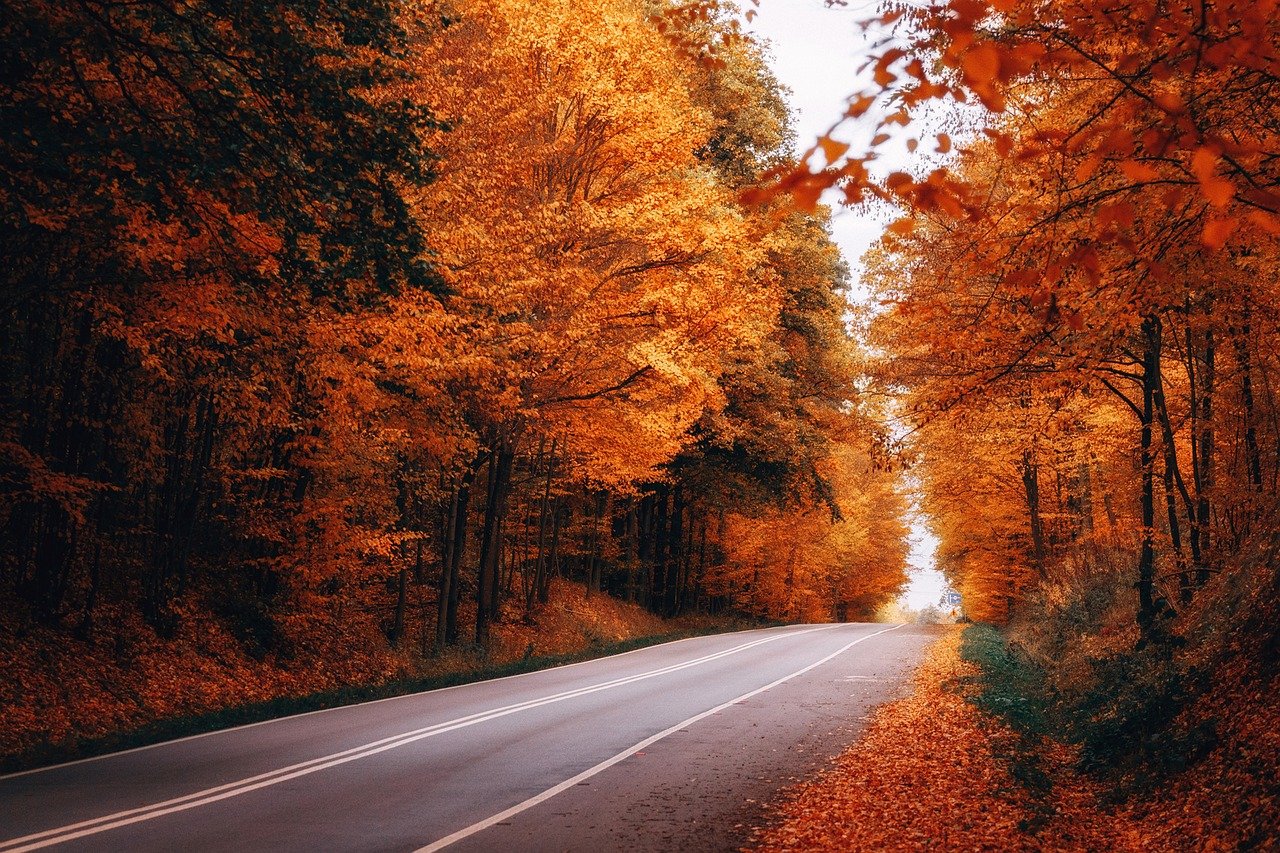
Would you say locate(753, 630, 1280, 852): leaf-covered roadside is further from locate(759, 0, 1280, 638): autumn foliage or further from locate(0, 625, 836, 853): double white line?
locate(0, 625, 836, 853): double white line

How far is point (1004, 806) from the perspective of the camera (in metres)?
7.30

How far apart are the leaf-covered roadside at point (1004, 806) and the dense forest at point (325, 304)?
142 inches

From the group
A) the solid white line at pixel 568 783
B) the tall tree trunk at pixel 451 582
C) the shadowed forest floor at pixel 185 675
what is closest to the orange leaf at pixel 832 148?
the solid white line at pixel 568 783

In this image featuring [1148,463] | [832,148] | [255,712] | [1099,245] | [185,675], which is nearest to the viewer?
[832,148]

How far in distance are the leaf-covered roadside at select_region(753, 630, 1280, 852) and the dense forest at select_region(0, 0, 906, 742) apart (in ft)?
11.8

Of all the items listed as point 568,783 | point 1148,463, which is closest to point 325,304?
point 568,783

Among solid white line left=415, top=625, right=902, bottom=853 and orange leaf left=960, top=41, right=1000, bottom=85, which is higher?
orange leaf left=960, top=41, right=1000, bottom=85

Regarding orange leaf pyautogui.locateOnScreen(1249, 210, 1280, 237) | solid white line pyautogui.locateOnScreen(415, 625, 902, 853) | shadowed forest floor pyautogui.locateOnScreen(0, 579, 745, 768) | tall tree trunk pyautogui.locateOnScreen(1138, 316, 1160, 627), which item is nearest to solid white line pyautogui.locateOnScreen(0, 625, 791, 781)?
shadowed forest floor pyautogui.locateOnScreen(0, 579, 745, 768)

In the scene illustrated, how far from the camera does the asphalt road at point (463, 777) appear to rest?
6535mm

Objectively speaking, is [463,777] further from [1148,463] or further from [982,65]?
[1148,463]

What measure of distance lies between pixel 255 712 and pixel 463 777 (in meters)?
4.66

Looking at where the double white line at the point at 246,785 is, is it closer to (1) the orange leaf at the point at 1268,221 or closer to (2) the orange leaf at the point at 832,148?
(2) the orange leaf at the point at 832,148

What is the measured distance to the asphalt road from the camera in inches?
257

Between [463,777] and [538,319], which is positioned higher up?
[538,319]
